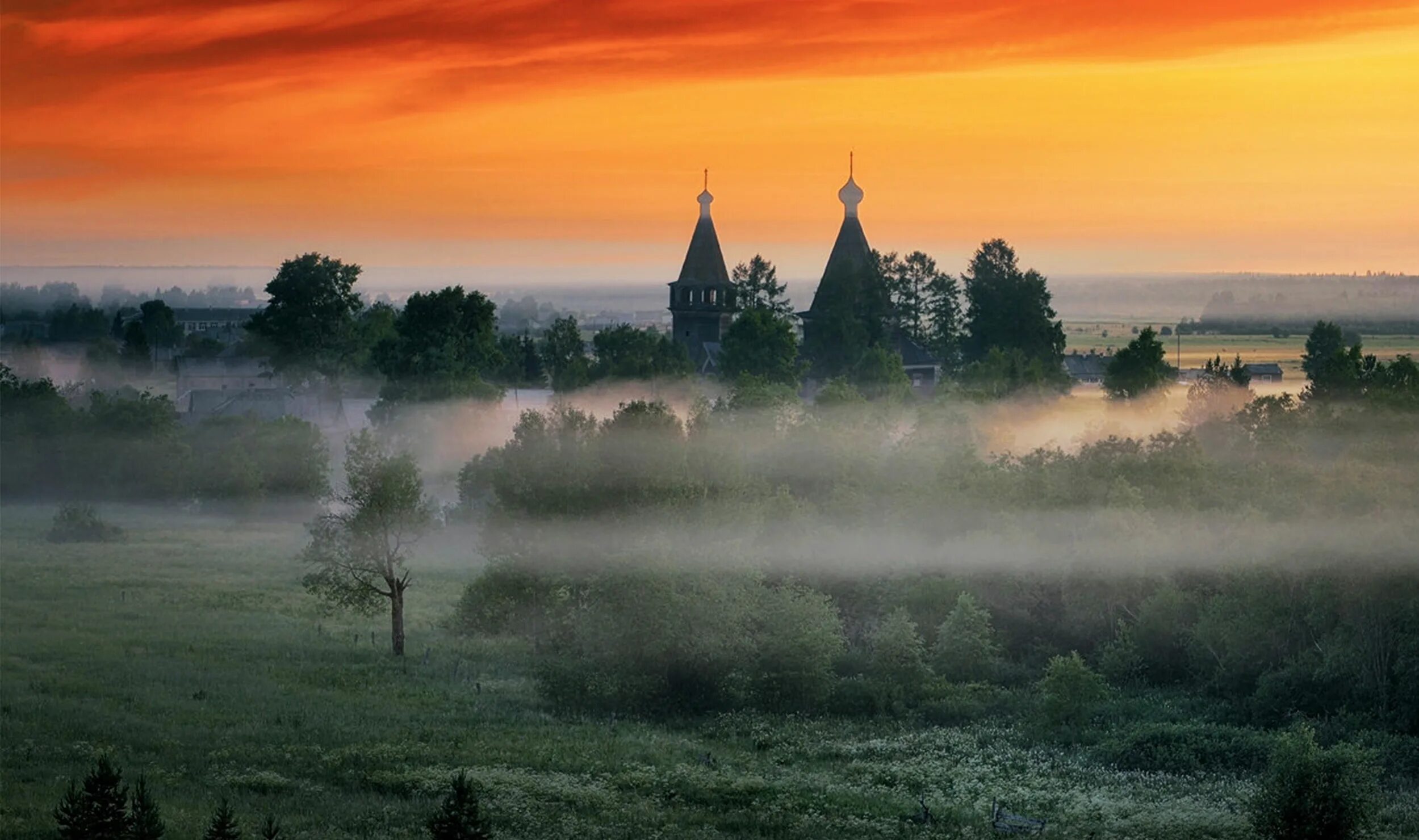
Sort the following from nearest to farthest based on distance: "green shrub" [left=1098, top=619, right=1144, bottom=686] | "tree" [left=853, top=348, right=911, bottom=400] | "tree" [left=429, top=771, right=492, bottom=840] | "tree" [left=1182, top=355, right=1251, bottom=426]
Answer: "tree" [left=429, top=771, right=492, bottom=840] → "green shrub" [left=1098, top=619, right=1144, bottom=686] → "tree" [left=1182, top=355, right=1251, bottom=426] → "tree" [left=853, top=348, right=911, bottom=400]

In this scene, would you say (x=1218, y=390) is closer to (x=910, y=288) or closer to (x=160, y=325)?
(x=910, y=288)

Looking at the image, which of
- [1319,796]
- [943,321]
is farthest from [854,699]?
[943,321]

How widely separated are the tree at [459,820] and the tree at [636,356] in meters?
70.7

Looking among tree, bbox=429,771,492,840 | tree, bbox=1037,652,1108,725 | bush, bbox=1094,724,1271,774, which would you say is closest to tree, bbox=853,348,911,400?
tree, bbox=1037,652,1108,725

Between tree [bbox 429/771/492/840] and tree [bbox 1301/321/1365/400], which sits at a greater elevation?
tree [bbox 1301/321/1365/400]

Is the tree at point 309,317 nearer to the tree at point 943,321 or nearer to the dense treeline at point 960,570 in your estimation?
the tree at point 943,321

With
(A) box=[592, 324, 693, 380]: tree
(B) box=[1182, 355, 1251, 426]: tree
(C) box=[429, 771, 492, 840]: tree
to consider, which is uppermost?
(A) box=[592, 324, 693, 380]: tree

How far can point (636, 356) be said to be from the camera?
101500 mm

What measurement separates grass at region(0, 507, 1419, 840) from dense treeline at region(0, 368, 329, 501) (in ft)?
98.8

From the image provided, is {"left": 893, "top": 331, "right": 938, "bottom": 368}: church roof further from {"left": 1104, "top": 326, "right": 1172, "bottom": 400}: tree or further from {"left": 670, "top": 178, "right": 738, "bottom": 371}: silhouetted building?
{"left": 1104, "top": 326, "right": 1172, "bottom": 400}: tree

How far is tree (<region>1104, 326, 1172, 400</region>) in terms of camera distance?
88500mm

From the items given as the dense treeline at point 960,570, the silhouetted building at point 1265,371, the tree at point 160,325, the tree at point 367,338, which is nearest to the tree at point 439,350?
the tree at point 367,338

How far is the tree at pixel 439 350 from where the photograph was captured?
9900cm

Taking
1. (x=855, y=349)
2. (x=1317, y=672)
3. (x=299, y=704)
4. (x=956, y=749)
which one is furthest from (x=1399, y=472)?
(x=855, y=349)
